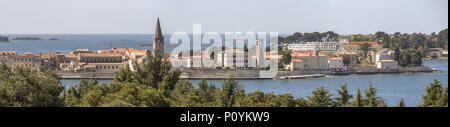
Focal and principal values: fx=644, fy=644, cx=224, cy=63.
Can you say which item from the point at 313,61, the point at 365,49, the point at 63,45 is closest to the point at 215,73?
the point at 313,61

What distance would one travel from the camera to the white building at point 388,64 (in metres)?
29.0

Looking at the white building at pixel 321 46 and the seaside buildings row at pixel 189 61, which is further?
the white building at pixel 321 46

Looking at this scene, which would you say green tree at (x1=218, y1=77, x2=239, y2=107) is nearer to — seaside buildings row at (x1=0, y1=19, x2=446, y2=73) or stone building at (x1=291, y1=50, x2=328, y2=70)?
seaside buildings row at (x1=0, y1=19, x2=446, y2=73)

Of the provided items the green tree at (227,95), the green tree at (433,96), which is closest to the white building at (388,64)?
the green tree at (433,96)

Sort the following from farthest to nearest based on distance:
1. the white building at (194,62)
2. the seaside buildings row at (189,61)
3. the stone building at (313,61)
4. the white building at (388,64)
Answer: the white building at (388,64) → the stone building at (313,61) → the seaside buildings row at (189,61) → the white building at (194,62)

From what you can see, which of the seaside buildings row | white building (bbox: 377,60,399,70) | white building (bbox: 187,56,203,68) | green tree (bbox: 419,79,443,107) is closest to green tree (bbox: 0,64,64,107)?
green tree (bbox: 419,79,443,107)

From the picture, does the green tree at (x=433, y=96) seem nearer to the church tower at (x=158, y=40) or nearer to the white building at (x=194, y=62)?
the church tower at (x=158, y=40)

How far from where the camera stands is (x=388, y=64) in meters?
29.2

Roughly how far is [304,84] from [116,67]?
8.71m

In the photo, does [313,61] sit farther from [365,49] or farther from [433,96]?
[433,96]
